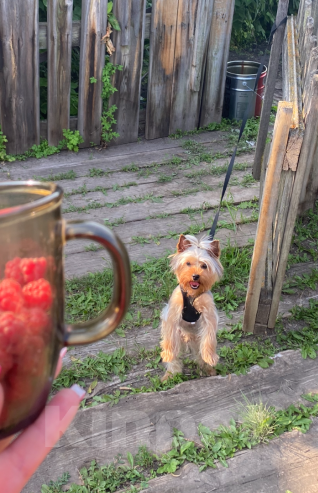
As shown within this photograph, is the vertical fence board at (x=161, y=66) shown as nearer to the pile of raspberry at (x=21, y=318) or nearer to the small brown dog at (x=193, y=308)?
the small brown dog at (x=193, y=308)

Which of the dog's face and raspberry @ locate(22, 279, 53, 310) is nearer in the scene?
raspberry @ locate(22, 279, 53, 310)

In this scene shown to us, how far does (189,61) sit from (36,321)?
18.9ft

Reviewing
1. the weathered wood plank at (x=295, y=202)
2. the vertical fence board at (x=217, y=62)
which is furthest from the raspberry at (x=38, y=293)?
the vertical fence board at (x=217, y=62)

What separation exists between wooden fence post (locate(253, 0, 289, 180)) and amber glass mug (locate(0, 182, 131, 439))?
4.34 m

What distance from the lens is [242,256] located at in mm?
4164

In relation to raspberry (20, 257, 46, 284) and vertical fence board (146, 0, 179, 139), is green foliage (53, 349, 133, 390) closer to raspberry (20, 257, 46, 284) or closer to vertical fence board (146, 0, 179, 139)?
raspberry (20, 257, 46, 284)

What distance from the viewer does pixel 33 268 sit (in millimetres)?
918

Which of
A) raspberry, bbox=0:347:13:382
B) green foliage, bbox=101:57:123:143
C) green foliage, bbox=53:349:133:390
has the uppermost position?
raspberry, bbox=0:347:13:382

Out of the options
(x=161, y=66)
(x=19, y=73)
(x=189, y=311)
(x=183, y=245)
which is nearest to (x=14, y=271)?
(x=183, y=245)

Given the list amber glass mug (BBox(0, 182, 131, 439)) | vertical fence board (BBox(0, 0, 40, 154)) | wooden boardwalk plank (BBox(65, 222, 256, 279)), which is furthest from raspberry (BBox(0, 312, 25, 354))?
vertical fence board (BBox(0, 0, 40, 154))

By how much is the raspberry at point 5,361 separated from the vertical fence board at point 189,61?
569 cm

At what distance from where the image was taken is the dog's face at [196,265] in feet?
9.03

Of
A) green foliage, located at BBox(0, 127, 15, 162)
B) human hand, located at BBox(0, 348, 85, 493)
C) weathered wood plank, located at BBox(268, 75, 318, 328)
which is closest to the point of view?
human hand, located at BBox(0, 348, 85, 493)

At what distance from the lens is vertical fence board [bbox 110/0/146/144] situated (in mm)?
5562
